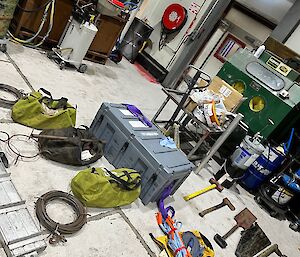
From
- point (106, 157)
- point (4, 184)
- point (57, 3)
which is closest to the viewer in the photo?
point (4, 184)

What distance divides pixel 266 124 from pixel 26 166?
9.96ft

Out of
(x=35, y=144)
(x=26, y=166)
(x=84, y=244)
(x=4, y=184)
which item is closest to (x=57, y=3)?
(x=35, y=144)

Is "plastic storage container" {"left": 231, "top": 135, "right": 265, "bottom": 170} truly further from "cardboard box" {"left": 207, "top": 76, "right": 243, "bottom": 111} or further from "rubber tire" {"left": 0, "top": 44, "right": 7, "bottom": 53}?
"rubber tire" {"left": 0, "top": 44, "right": 7, "bottom": 53}

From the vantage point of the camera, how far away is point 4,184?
80.9 inches

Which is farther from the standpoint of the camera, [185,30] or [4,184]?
[185,30]

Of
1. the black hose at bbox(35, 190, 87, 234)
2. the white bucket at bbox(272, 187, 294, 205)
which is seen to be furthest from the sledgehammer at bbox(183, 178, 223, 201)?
the black hose at bbox(35, 190, 87, 234)

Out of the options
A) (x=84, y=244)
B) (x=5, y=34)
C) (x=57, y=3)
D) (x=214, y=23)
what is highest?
(x=214, y=23)

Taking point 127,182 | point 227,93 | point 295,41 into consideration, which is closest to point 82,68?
point 227,93

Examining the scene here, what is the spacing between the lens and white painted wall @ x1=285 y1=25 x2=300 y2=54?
4.88 m

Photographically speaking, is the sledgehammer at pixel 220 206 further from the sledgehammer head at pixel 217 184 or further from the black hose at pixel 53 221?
the black hose at pixel 53 221

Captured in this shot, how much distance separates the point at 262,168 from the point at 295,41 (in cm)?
237

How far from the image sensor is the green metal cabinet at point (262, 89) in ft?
12.8

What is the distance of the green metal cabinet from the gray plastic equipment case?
169 cm

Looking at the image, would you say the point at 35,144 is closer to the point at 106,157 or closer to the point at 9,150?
the point at 9,150
